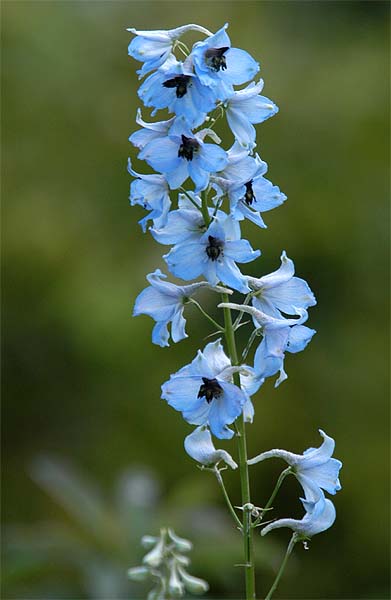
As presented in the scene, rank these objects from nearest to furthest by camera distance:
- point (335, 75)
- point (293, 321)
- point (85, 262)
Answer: point (293, 321)
point (85, 262)
point (335, 75)

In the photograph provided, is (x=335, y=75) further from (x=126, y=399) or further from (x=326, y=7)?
(x=126, y=399)

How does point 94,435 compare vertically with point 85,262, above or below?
below

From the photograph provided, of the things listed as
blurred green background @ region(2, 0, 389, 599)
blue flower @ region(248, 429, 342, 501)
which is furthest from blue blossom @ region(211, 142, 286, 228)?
blurred green background @ region(2, 0, 389, 599)

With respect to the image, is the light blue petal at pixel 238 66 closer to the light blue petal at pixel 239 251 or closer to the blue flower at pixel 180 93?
the blue flower at pixel 180 93

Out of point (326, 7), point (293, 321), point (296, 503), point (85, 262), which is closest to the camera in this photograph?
point (293, 321)

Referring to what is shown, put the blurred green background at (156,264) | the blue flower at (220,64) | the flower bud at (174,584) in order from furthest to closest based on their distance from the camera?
the blurred green background at (156,264) < the flower bud at (174,584) < the blue flower at (220,64)

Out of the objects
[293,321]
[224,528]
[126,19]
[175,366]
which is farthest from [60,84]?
[293,321]

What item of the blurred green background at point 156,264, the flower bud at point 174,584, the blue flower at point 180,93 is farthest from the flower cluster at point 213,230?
the blurred green background at point 156,264
